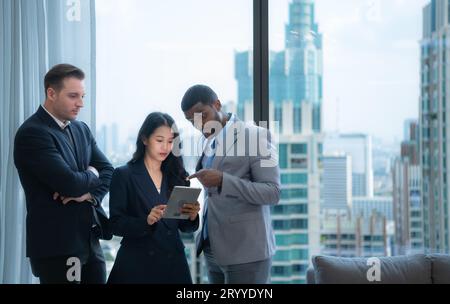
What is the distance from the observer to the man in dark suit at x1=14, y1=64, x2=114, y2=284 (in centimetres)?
237

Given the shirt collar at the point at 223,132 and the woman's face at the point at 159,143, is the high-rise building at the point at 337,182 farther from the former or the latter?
the woman's face at the point at 159,143

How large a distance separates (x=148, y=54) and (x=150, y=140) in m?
0.78

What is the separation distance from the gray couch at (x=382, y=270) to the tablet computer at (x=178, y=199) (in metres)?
0.63

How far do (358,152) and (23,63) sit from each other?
1880 millimetres

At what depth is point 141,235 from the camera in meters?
2.37

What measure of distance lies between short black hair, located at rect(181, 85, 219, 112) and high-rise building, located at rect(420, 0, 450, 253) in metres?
1.34

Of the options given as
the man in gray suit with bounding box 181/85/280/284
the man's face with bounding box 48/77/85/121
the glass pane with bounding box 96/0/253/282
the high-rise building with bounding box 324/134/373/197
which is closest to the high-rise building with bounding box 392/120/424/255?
the high-rise building with bounding box 324/134/373/197

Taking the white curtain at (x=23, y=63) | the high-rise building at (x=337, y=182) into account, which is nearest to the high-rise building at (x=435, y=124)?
the high-rise building at (x=337, y=182)

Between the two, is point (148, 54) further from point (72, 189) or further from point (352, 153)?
point (352, 153)

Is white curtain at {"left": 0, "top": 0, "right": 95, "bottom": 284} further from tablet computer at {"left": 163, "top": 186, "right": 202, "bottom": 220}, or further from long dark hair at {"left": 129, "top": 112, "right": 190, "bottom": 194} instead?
tablet computer at {"left": 163, "top": 186, "right": 202, "bottom": 220}

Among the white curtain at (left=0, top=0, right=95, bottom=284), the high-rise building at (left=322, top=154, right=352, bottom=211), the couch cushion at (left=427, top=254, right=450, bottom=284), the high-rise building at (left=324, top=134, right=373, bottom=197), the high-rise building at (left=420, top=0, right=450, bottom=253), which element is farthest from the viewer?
the high-rise building at (left=322, top=154, right=352, bottom=211)

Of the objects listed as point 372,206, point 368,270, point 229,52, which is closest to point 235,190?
point 368,270

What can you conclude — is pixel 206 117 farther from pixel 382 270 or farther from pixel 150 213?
pixel 382 270

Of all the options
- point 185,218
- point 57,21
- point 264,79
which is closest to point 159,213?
point 185,218
